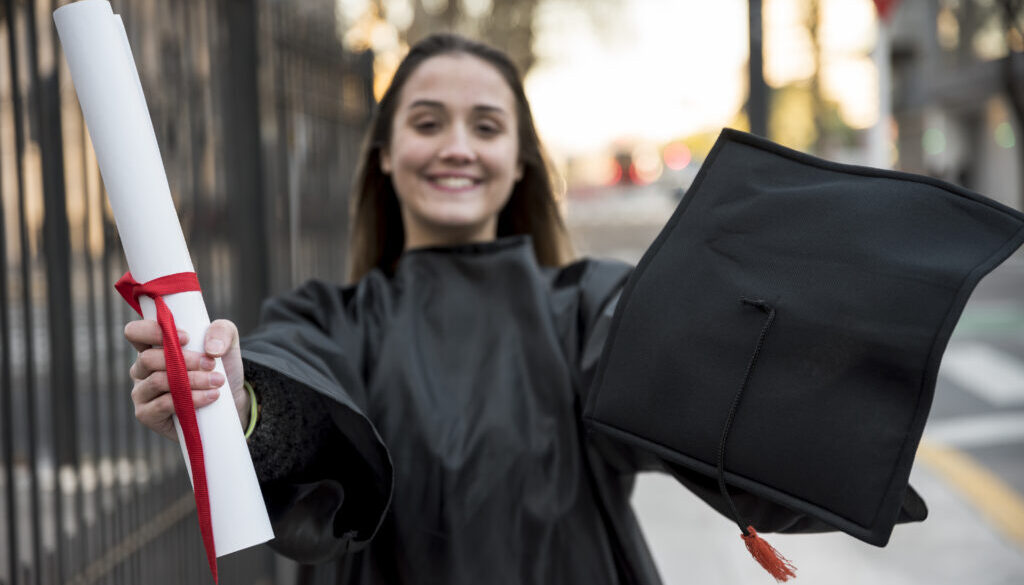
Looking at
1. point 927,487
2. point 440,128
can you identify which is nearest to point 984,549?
point 927,487

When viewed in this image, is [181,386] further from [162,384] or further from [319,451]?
[319,451]

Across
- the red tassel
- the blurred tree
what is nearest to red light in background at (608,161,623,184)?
the blurred tree

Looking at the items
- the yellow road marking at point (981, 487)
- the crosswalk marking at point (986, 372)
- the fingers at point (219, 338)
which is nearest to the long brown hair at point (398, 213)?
the fingers at point (219, 338)

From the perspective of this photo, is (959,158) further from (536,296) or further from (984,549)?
(536,296)

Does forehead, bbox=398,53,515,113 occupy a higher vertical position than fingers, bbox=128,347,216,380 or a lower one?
higher

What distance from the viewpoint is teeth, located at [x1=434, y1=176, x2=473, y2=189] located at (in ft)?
6.00

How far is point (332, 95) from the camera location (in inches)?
173

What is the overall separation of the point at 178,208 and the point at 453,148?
1333 mm

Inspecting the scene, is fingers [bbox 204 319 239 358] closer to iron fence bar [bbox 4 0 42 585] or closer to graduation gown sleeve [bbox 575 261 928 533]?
graduation gown sleeve [bbox 575 261 928 533]

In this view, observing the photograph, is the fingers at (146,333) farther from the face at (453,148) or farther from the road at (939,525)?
the road at (939,525)

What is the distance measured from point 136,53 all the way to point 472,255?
3.93 feet

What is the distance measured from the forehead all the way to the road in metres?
2.90

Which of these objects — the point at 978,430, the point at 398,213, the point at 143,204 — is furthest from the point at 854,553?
the point at 143,204

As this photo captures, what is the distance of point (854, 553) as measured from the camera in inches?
176
